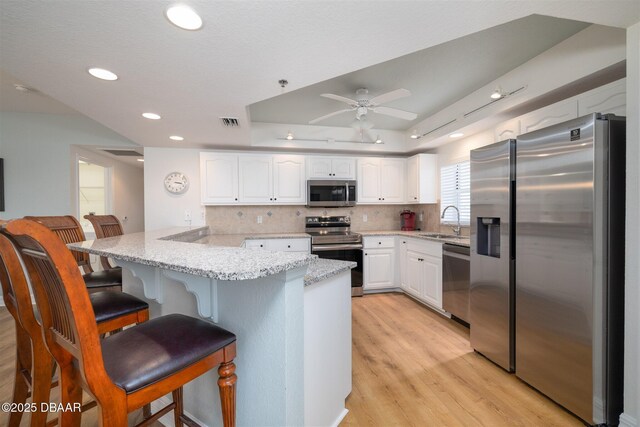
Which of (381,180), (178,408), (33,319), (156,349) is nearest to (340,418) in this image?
(178,408)

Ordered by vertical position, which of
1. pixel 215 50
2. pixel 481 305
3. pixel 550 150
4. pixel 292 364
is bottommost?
pixel 481 305

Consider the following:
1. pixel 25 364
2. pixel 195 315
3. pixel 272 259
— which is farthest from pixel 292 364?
pixel 25 364

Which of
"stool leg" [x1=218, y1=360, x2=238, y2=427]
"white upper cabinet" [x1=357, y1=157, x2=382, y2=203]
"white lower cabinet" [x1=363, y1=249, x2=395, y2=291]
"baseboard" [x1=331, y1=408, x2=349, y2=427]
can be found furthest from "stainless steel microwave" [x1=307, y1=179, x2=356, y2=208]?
"stool leg" [x1=218, y1=360, x2=238, y2=427]

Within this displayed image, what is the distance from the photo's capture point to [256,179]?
399 centimetres

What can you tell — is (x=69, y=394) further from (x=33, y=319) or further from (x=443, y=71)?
(x=443, y=71)

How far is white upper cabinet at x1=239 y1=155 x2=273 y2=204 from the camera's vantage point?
3.96m

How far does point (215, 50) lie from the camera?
1529 mm

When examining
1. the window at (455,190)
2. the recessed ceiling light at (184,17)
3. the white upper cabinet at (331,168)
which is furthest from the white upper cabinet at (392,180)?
the recessed ceiling light at (184,17)

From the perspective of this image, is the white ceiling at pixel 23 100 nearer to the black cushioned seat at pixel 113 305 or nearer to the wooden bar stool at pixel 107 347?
the black cushioned seat at pixel 113 305

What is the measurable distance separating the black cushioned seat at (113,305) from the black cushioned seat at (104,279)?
46 centimetres

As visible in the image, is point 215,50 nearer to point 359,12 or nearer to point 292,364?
point 359,12

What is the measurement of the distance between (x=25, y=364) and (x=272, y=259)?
155 cm

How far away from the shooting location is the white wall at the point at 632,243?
137 cm

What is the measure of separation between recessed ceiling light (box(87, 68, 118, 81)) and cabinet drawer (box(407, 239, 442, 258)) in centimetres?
336
